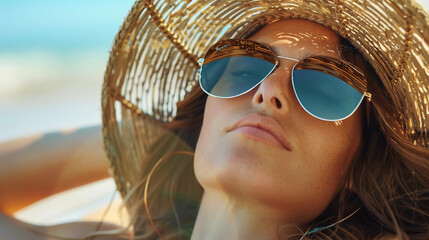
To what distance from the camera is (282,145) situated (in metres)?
1.24

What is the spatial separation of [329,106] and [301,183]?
222 mm

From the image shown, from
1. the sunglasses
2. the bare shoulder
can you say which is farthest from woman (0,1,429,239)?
the bare shoulder

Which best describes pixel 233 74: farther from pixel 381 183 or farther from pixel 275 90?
pixel 381 183

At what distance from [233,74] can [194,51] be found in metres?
0.43

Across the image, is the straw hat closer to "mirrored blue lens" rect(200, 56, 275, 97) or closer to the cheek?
"mirrored blue lens" rect(200, 56, 275, 97)

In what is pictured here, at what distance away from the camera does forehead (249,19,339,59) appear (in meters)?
1.32

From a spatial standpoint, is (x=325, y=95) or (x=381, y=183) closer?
(x=325, y=95)

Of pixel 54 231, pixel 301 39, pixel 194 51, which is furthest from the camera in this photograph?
pixel 54 231

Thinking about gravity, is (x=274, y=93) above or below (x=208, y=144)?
above

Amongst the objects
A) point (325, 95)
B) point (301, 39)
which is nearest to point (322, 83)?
→ point (325, 95)

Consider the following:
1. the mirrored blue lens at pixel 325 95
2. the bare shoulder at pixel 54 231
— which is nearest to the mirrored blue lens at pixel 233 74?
the mirrored blue lens at pixel 325 95

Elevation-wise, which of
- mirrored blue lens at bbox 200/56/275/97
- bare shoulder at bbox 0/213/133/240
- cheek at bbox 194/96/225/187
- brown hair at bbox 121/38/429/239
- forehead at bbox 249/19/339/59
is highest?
forehead at bbox 249/19/339/59

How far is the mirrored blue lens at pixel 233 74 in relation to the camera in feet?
4.33

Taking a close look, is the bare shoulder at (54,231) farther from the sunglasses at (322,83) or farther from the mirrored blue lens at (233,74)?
the sunglasses at (322,83)
